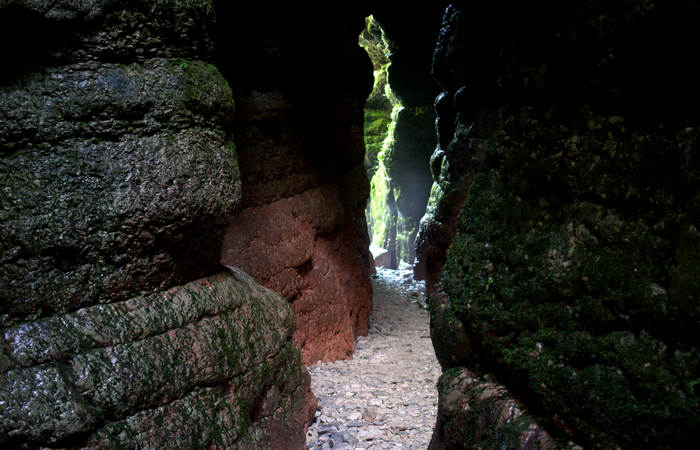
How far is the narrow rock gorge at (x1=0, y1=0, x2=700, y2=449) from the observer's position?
Answer: 1494 millimetres

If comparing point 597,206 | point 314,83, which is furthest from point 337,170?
point 597,206

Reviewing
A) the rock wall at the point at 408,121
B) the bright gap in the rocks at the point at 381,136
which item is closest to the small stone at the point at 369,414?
the rock wall at the point at 408,121

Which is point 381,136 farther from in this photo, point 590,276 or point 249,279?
point 590,276

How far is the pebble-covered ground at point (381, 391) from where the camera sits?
367cm

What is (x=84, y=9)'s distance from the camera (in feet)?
8.08

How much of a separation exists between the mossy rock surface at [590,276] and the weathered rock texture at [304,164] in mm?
3588

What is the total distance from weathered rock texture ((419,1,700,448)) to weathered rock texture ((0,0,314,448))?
54.5 inches

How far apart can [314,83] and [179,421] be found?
473cm

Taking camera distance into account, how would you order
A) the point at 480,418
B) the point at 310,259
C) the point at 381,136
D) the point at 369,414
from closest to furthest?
the point at 480,418, the point at 369,414, the point at 310,259, the point at 381,136

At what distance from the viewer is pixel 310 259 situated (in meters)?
5.88

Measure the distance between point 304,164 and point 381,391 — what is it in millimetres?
2759

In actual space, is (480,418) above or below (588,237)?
below

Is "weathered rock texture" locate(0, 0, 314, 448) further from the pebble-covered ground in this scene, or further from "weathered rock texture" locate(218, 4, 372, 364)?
"weathered rock texture" locate(218, 4, 372, 364)

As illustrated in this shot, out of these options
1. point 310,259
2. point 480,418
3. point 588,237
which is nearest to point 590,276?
point 588,237
